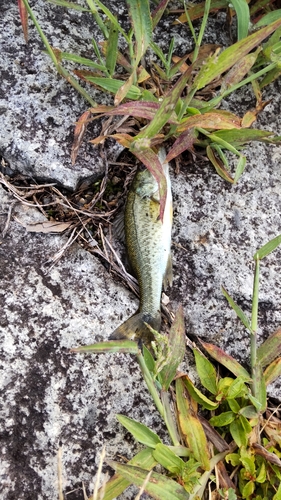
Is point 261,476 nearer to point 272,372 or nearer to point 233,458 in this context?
point 233,458

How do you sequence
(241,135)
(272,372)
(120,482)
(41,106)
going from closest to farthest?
(120,482)
(272,372)
(241,135)
(41,106)

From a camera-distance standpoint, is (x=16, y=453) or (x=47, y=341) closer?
(x=16, y=453)

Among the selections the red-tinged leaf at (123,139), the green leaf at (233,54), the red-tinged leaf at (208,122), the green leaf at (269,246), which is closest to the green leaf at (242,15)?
the green leaf at (233,54)

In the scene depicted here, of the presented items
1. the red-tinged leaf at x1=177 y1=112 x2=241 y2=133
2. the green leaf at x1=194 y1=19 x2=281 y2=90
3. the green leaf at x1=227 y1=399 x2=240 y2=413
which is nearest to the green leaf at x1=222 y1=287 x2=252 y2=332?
the green leaf at x1=227 y1=399 x2=240 y2=413

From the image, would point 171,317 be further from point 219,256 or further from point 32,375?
point 32,375

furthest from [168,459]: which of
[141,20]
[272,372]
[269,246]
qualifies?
[141,20]

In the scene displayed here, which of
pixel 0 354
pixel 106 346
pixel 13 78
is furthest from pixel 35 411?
pixel 13 78
